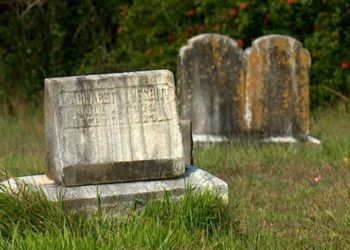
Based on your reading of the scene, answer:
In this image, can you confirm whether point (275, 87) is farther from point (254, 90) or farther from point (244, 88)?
point (244, 88)

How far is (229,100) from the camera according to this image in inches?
456

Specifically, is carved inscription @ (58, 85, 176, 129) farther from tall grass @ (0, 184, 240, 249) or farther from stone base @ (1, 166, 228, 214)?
tall grass @ (0, 184, 240, 249)

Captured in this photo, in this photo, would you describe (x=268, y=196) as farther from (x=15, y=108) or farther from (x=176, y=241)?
(x=15, y=108)

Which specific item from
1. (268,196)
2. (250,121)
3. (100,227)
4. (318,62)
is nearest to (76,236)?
(100,227)

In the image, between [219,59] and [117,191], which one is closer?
[117,191]

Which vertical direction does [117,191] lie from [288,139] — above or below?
above

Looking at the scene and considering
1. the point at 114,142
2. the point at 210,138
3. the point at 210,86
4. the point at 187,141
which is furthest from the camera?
the point at 210,86

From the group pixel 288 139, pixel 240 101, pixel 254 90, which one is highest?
pixel 254 90

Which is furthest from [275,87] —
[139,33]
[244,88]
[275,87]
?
[139,33]

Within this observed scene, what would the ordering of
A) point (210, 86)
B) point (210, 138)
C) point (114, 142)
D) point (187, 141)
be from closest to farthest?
1. point (114, 142)
2. point (187, 141)
3. point (210, 138)
4. point (210, 86)

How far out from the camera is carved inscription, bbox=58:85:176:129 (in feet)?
23.2

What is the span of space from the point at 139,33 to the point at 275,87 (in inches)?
156

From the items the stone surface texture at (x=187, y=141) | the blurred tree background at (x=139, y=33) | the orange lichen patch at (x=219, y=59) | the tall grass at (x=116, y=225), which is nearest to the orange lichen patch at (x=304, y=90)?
the orange lichen patch at (x=219, y=59)

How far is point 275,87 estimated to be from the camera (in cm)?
1161
